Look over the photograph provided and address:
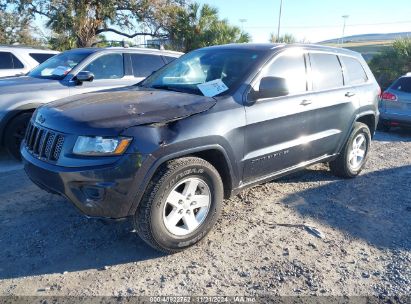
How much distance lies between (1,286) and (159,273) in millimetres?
1161

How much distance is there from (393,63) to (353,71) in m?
11.2

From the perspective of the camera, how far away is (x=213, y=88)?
3.82 metres

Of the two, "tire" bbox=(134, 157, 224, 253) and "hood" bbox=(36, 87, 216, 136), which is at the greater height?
"hood" bbox=(36, 87, 216, 136)

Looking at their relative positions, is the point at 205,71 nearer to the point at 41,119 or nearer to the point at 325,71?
the point at 325,71

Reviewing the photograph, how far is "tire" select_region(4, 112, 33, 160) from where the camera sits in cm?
567

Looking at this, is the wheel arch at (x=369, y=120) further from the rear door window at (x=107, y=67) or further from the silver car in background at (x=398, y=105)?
the rear door window at (x=107, y=67)

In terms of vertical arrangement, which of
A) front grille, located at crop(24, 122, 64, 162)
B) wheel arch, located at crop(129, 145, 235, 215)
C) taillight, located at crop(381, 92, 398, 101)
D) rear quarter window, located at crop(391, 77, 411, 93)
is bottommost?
taillight, located at crop(381, 92, 398, 101)

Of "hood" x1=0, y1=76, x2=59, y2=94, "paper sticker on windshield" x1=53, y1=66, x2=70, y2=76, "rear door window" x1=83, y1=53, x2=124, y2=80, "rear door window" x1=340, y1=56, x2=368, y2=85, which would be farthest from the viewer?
"rear door window" x1=83, y1=53, x2=124, y2=80

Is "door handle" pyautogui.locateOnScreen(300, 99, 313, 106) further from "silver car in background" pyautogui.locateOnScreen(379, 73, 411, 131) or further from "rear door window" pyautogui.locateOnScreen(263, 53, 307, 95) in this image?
"silver car in background" pyautogui.locateOnScreen(379, 73, 411, 131)

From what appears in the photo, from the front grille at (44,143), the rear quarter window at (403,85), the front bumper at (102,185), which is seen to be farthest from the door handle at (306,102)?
the rear quarter window at (403,85)

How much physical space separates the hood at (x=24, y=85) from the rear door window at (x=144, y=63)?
1498 millimetres

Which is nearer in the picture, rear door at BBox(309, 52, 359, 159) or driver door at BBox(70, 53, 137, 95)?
rear door at BBox(309, 52, 359, 159)

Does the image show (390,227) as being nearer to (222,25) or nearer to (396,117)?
(396,117)

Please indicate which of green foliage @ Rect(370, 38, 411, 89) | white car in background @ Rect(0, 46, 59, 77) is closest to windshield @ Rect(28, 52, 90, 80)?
white car in background @ Rect(0, 46, 59, 77)
